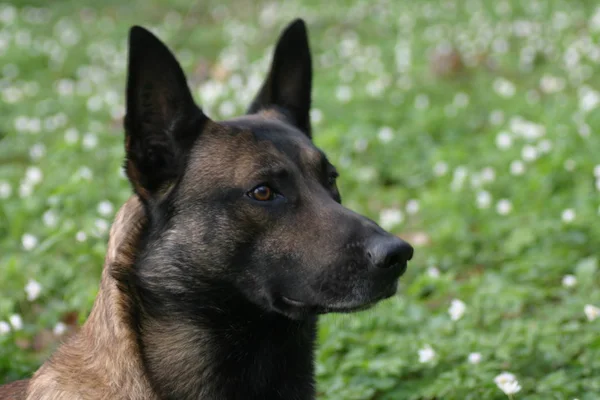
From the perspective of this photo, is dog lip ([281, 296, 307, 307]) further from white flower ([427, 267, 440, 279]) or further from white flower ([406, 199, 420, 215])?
white flower ([406, 199, 420, 215])

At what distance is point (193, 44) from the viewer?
551 inches

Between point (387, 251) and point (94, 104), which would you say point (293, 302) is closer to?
point (387, 251)

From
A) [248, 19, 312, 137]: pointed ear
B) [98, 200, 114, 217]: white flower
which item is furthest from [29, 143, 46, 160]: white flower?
[248, 19, 312, 137]: pointed ear

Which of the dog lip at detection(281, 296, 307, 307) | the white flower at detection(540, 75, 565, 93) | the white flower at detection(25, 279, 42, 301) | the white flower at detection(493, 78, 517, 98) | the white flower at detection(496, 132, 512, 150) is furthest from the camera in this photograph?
the white flower at detection(540, 75, 565, 93)

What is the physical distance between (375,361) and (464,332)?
649 millimetres

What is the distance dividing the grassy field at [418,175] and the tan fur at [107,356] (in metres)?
1.09

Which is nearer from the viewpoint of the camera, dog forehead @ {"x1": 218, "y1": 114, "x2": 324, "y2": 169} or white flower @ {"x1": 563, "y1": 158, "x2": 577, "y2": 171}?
dog forehead @ {"x1": 218, "y1": 114, "x2": 324, "y2": 169}

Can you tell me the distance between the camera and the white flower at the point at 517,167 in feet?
21.7

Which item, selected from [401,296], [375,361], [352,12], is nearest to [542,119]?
[401,296]

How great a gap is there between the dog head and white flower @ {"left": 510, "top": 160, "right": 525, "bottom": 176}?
3.68m

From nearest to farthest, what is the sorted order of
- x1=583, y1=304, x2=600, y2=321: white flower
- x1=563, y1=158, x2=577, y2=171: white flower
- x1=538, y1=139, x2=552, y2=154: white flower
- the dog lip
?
1. the dog lip
2. x1=583, y1=304, x2=600, y2=321: white flower
3. x1=563, y1=158, x2=577, y2=171: white flower
4. x1=538, y1=139, x2=552, y2=154: white flower

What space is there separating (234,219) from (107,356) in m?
0.79

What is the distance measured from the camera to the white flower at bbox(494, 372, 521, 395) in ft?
11.8

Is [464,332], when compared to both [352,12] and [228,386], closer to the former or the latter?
[228,386]
